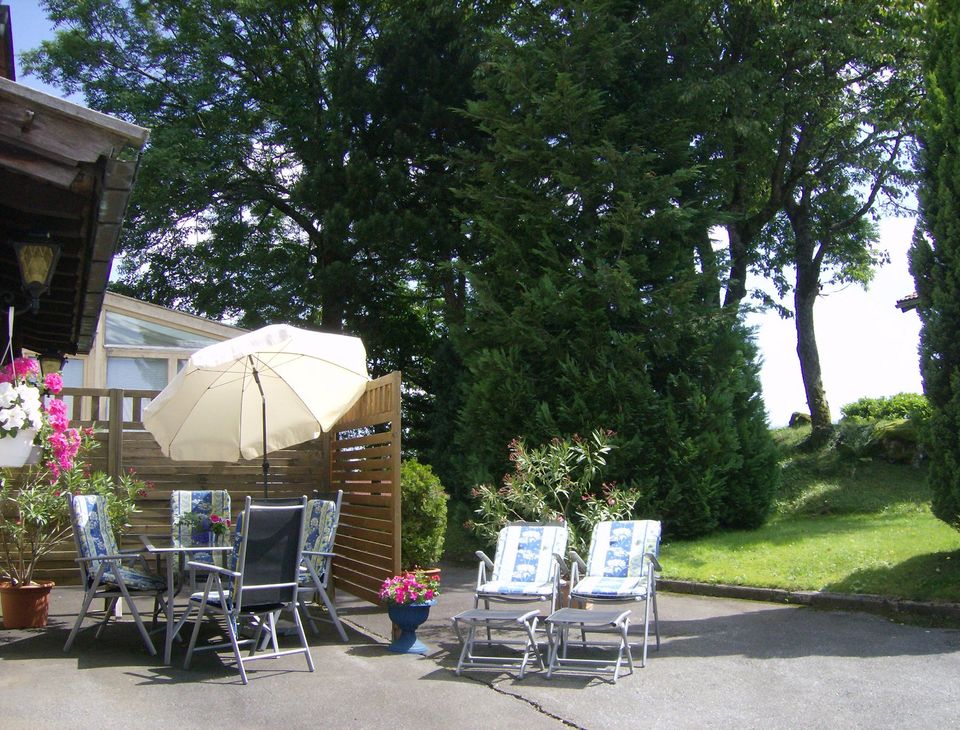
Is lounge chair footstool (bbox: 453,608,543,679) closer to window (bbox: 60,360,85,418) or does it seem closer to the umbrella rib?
the umbrella rib

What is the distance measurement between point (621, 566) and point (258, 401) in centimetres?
351

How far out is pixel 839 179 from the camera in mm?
20859

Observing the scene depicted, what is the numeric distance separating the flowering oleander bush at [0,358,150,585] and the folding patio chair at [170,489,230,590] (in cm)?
74

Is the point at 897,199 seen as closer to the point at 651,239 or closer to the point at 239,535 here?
the point at 651,239

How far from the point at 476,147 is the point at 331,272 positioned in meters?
3.91

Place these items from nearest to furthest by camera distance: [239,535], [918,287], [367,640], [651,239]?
[239,535] → [367,640] → [918,287] → [651,239]

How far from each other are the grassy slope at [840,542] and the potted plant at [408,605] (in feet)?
14.6

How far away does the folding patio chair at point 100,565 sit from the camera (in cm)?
712

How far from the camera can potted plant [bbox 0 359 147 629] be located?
299 inches

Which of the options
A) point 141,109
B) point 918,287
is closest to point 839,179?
point 918,287

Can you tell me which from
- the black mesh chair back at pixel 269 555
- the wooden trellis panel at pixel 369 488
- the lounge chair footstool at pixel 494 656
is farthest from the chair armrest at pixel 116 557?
the lounge chair footstool at pixel 494 656

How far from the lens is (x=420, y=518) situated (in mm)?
9781

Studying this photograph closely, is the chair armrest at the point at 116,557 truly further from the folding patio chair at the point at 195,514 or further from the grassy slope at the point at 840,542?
the grassy slope at the point at 840,542

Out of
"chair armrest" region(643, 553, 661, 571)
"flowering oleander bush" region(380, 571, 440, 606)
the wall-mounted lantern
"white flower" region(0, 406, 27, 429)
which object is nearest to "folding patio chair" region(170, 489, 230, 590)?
"flowering oleander bush" region(380, 571, 440, 606)
